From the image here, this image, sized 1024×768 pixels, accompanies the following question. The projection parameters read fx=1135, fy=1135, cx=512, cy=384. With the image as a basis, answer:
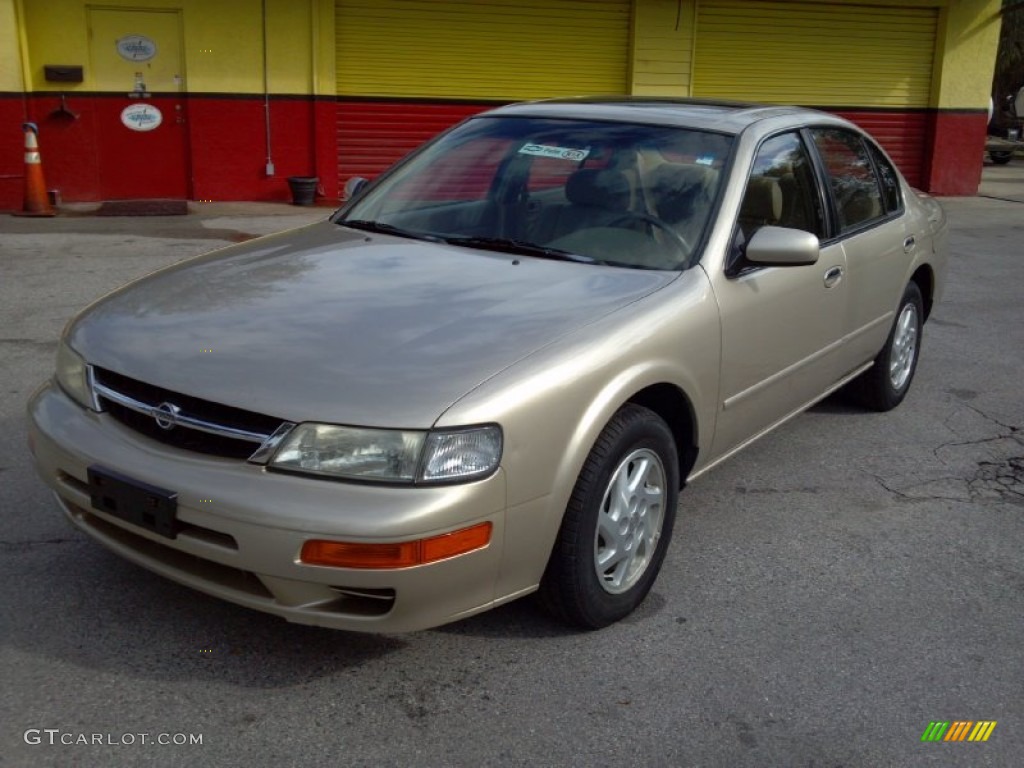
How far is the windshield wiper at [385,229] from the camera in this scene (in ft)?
14.1

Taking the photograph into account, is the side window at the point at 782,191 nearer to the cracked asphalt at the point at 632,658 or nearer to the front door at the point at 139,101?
the cracked asphalt at the point at 632,658

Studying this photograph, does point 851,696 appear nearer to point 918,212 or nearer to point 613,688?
point 613,688

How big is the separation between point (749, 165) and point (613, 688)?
2135mm

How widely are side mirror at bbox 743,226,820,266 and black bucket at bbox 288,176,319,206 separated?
10.3m

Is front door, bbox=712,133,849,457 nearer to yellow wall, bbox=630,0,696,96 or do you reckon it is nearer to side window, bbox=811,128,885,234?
side window, bbox=811,128,885,234

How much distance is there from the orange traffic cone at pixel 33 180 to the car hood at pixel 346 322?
29.6 ft

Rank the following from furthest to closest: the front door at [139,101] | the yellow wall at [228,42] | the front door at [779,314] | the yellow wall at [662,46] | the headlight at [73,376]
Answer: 1. the yellow wall at [662,46]
2. the front door at [139,101]
3. the yellow wall at [228,42]
4. the front door at [779,314]
5. the headlight at [73,376]

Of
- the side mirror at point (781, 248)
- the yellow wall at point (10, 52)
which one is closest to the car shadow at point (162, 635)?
the side mirror at point (781, 248)

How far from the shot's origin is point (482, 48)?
14547 millimetres

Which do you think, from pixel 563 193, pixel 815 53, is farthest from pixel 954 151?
pixel 563 193

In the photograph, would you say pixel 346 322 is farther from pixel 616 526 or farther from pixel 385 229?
pixel 385 229
